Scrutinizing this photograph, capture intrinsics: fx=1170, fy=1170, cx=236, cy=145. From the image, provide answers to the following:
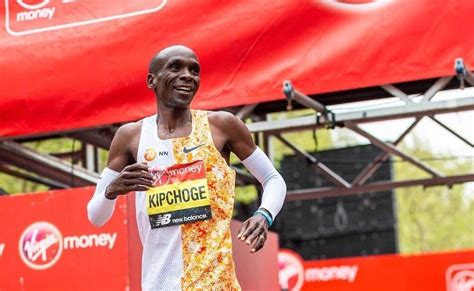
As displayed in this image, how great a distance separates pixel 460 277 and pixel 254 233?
5936mm

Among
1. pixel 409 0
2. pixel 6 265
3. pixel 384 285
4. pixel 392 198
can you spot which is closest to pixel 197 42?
pixel 409 0

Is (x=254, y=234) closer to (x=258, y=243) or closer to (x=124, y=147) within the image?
(x=258, y=243)

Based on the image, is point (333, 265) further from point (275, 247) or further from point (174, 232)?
point (174, 232)

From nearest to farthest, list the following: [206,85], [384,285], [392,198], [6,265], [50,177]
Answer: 1. [6,265]
2. [206,85]
3. [50,177]
4. [384,285]
5. [392,198]

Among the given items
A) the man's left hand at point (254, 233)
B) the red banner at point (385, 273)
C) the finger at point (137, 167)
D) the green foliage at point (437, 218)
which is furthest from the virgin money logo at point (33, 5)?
the green foliage at point (437, 218)

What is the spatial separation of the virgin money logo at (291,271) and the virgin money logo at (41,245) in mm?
5129

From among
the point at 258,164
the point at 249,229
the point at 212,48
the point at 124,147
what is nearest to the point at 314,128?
the point at 212,48

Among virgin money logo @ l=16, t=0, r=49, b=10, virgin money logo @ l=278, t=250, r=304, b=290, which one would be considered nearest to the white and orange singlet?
virgin money logo @ l=16, t=0, r=49, b=10

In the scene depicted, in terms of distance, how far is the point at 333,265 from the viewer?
1085 centimetres

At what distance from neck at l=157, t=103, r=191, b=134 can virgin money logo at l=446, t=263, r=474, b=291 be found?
18.7 feet

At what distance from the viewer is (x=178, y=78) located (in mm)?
4238

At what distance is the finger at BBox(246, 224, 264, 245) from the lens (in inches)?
155

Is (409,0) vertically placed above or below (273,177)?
above

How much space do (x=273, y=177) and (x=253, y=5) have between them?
110 inches
